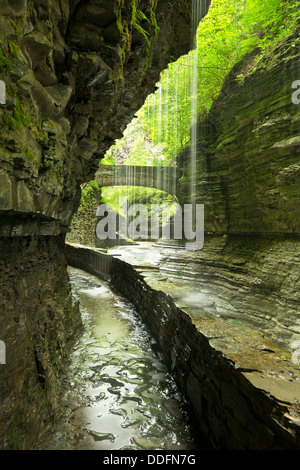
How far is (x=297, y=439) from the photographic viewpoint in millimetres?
1876

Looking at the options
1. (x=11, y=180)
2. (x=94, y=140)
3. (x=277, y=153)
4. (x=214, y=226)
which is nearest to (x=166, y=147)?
(x=214, y=226)

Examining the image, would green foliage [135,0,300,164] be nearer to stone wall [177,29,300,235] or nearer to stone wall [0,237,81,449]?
stone wall [177,29,300,235]

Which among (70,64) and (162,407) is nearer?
(70,64)

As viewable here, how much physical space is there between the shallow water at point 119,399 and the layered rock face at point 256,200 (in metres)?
1.91

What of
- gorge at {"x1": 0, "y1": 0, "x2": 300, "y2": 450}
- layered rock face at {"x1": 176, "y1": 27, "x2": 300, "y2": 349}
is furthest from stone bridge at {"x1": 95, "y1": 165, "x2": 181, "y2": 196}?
gorge at {"x1": 0, "y1": 0, "x2": 300, "y2": 450}

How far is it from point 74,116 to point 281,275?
565 cm

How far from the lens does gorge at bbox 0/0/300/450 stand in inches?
94.6

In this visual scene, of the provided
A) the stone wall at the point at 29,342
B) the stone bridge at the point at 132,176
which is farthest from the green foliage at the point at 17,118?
the stone bridge at the point at 132,176

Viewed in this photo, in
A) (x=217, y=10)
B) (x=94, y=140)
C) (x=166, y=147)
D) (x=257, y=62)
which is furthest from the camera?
(x=166, y=147)

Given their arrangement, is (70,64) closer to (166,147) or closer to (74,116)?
(74,116)

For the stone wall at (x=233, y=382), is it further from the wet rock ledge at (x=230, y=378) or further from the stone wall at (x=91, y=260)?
the stone wall at (x=91, y=260)

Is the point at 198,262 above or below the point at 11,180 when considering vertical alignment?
below

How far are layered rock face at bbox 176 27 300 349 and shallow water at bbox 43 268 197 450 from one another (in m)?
1.91

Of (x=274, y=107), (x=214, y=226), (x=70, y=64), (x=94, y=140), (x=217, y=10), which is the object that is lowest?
(x=214, y=226)
